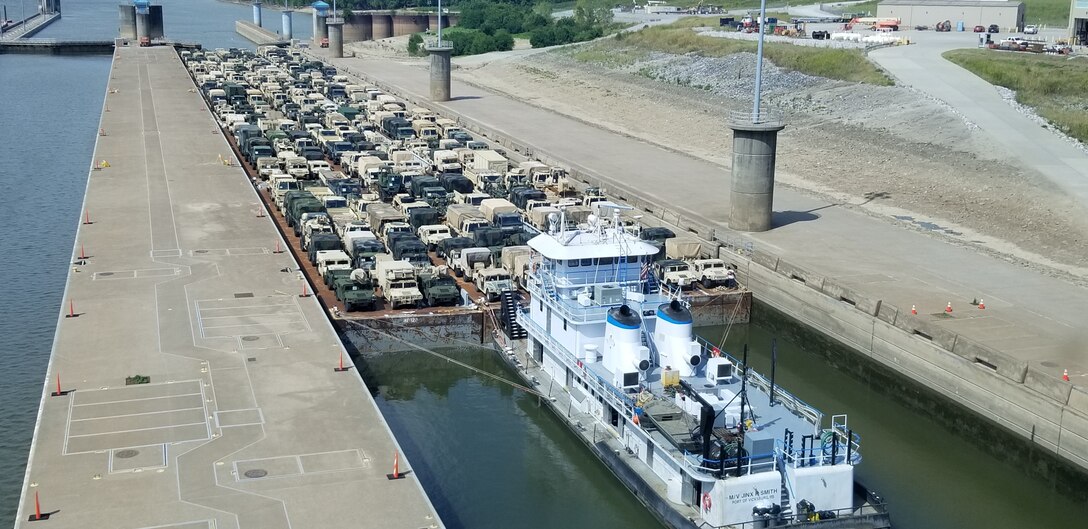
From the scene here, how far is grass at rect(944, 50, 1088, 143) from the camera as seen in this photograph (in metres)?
73.0

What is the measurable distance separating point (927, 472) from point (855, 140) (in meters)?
43.5

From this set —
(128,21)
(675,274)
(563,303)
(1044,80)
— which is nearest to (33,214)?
(675,274)

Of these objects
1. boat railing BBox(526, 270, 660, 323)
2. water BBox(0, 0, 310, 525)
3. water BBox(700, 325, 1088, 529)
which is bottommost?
water BBox(700, 325, 1088, 529)

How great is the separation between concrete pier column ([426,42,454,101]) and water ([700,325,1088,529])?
199ft

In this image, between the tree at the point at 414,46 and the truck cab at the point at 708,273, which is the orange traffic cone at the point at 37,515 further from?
the tree at the point at 414,46

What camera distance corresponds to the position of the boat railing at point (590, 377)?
31.3 metres

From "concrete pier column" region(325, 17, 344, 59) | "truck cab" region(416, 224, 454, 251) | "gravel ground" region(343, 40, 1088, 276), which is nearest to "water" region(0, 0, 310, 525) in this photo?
"truck cab" region(416, 224, 454, 251)

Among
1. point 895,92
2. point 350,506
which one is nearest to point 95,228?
point 350,506

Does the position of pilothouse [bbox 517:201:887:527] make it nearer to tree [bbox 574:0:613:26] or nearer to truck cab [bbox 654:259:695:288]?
truck cab [bbox 654:259:695:288]

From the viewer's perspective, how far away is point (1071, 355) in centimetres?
3725

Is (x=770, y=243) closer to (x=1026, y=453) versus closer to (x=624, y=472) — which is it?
(x=1026, y=453)

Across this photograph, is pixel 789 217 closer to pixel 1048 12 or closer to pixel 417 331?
pixel 417 331

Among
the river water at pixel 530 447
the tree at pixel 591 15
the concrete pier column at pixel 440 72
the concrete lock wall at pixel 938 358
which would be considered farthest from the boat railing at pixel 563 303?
the tree at pixel 591 15

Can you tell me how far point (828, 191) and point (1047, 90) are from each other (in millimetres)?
29036
